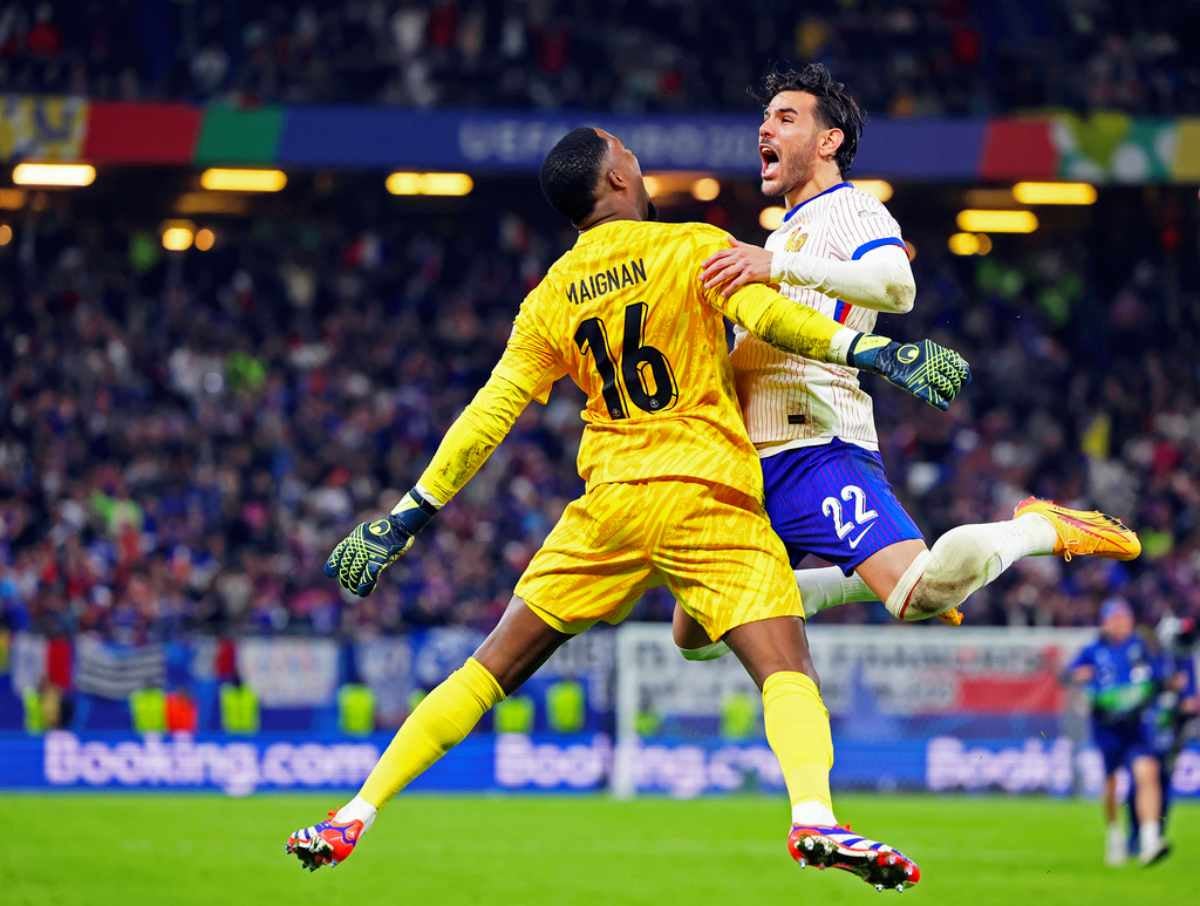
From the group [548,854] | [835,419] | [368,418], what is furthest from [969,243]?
[835,419]

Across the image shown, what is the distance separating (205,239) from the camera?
2689 centimetres

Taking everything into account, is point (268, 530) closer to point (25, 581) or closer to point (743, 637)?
point (25, 581)

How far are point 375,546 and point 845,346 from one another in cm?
177

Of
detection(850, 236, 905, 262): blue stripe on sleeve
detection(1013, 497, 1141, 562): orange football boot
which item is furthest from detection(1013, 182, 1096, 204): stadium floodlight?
detection(850, 236, 905, 262): blue stripe on sleeve

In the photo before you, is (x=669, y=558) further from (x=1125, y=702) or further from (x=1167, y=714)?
(x=1167, y=714)

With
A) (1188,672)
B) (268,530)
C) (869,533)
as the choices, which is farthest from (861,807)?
(869,533)

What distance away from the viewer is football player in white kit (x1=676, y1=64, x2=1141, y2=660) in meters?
6.41

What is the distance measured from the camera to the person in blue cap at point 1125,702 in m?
14.3


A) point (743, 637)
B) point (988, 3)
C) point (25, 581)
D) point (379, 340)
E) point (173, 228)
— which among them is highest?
point (988, 3)

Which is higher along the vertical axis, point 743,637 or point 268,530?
point 268,530

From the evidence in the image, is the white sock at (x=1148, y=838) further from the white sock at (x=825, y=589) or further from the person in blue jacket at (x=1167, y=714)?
the white sock at (x=825, y=589)

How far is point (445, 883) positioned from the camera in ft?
38.1

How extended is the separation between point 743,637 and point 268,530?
54.1 feet

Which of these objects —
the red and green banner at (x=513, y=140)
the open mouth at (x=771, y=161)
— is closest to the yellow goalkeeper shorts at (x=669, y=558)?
the open mouth at (x=771, y=161)
